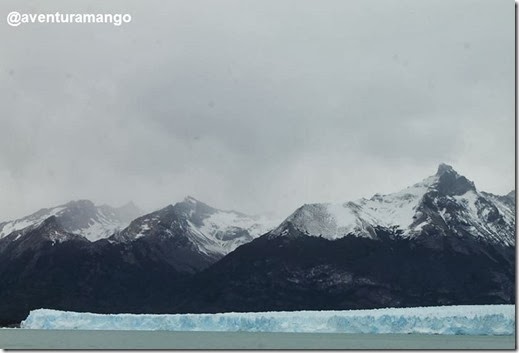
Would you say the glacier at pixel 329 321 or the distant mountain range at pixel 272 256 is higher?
the distant mountain range at pixel 272 256

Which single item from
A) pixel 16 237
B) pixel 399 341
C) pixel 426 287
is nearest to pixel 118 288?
pixel 16 237

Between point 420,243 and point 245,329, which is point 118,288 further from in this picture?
point 420,243

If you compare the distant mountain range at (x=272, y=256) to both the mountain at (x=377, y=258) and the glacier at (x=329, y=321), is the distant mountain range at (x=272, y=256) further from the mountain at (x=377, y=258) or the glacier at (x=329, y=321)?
the glacier at (x=329, y=321)

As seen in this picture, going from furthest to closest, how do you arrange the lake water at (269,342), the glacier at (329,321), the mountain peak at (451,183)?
the mountain peak at (451,183) < the glacier at (329,321) < the lake water at (269,342)

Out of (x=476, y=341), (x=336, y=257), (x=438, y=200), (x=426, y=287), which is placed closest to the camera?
(x=476, y=341)

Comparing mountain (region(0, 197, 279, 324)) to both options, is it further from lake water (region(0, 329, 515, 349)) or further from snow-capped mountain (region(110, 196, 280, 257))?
lake water (region(0, 329, 515, 349))

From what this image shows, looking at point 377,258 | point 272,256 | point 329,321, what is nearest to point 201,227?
point 272,256


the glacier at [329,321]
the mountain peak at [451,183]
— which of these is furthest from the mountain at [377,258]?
the glacier at [329,321]
